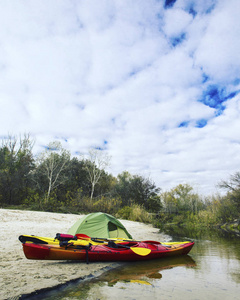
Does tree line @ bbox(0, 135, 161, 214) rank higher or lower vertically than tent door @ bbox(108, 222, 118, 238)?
higher

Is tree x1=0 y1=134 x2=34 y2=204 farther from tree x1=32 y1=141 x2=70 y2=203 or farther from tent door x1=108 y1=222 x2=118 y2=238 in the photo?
tent door x1=108 y1=222 x2=118 y2=238

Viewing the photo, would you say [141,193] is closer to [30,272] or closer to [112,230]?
[112,230]

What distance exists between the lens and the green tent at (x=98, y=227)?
7305 millimetres

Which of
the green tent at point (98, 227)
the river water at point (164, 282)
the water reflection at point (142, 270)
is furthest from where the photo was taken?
the green tent at point (98, 227)

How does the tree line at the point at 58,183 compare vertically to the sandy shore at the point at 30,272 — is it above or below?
above

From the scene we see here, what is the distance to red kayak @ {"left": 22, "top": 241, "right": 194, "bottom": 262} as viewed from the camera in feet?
14.7

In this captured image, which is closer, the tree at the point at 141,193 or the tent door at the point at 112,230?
the tent door at the point at 112,230

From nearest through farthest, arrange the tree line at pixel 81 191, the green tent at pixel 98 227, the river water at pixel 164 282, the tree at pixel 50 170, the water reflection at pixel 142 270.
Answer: the river water at pixel 164 282, the water reflection at pixel 142 270, the green tent at pixel 98 227, the tree line at pixel 81 191, the tree at pixel 50 170

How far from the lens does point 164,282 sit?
4.21 m

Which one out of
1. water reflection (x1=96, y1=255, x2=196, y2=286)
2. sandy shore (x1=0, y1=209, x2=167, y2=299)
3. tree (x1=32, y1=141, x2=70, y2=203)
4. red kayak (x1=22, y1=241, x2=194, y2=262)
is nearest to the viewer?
sandy shore (x1=0, y1=209, x2=167, y2=299)

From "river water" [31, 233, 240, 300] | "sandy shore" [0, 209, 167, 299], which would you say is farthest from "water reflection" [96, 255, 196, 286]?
"sandy shore" [0, 209, 167, 299]

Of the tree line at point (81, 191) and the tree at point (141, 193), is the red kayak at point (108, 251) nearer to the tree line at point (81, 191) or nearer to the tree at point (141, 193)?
the tree line at point (81, 191)

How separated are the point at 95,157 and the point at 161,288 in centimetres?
2738

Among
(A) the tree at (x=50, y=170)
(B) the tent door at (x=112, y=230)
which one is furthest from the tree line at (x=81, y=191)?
(B) the tent door at (x=112, y=230)
